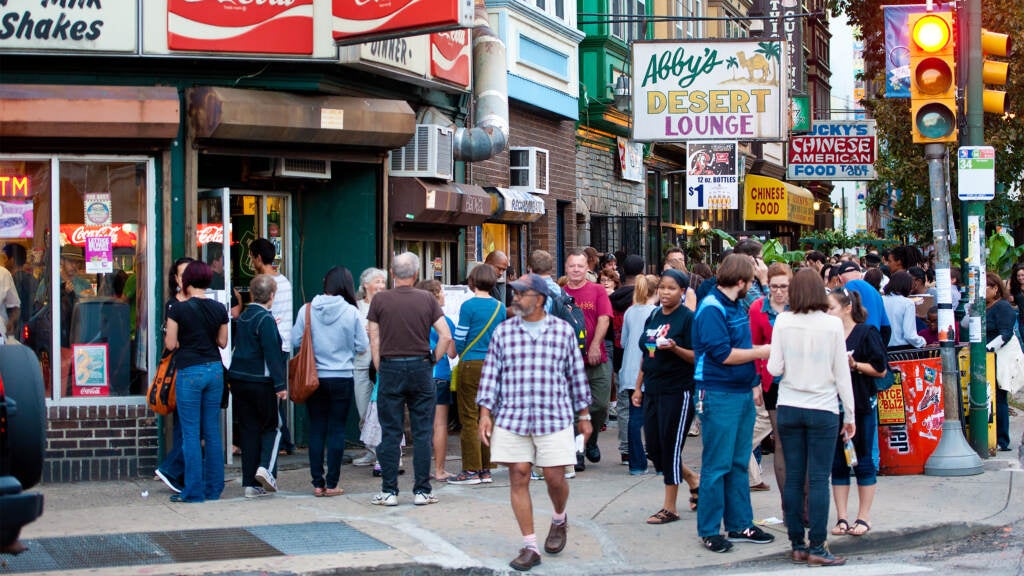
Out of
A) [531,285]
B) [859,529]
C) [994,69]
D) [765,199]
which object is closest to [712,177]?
[994,69]

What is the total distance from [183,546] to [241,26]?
4828mm

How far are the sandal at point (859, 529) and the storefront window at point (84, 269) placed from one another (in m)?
6.07

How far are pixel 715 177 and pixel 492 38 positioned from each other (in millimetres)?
3765

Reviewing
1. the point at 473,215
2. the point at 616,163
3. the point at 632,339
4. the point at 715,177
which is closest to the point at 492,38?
the point at 473,215

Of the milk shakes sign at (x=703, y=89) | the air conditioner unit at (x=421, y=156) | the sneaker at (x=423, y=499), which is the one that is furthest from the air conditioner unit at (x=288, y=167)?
the milk shakes sign at (x=703, y=89)

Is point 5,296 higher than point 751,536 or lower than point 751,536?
higher

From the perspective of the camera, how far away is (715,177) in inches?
653

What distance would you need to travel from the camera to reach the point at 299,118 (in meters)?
11.4

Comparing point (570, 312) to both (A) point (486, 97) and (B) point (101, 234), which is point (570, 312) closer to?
(B) point (101, 234)

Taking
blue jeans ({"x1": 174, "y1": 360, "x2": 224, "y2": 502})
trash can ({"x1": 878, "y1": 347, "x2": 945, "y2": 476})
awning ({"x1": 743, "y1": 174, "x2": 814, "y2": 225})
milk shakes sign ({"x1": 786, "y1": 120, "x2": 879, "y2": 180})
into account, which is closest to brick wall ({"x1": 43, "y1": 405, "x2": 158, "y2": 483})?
blue jeans ({"x1": 174, "y1": 360, "x2": 224, "y2": 502})

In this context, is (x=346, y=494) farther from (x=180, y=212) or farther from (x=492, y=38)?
(x=492, y=38)

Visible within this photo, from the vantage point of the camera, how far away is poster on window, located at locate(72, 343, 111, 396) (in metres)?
10.9

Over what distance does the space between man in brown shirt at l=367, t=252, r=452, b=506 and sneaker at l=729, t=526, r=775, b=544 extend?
2431mm

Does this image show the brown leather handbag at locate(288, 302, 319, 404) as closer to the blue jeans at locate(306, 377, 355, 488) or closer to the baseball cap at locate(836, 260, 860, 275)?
the blue jeans at locate(306, 377, 355, 488)
